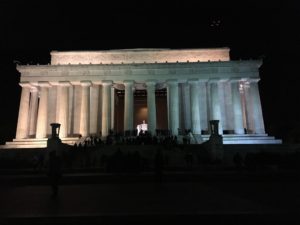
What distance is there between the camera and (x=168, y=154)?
107 feet

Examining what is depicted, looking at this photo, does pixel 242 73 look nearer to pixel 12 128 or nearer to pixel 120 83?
pixel 120 83

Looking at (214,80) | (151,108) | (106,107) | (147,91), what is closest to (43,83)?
(106,107)

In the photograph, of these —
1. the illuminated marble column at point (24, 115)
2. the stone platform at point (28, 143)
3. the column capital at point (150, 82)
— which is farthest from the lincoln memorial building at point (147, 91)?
the stone platform at point (28, 143)

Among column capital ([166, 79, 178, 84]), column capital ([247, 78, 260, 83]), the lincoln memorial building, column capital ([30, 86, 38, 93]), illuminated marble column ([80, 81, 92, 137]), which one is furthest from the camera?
column capital ([30, 86, 38, 93])

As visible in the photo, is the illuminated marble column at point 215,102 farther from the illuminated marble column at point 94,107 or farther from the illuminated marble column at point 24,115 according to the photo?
the illuminated marble column at point 24,115

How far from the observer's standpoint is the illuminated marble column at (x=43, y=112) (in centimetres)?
4875

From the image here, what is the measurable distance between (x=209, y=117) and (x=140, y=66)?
14602mm

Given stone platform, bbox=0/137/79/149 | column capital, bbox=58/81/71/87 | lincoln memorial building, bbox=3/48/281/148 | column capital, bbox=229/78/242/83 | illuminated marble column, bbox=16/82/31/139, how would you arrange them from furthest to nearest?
column capital, bbox=58/81/71/87 → column capital, bbox=229/78/242/83 → lincoln memorial building, bbox=3/48/281/148 → illuminated marble column, bbox=16/82/31/139 → stone platform, bbox=0/137/79/149

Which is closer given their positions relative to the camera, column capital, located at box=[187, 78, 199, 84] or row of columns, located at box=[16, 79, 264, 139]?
row of columns, located at box=[16, 79, 264, 139]

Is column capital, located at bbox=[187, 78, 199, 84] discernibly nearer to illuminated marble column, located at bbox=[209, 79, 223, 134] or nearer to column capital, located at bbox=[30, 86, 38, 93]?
illuminated marble column, located at bbox=[209, 79, 223, 134]

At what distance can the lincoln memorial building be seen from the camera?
48844mm

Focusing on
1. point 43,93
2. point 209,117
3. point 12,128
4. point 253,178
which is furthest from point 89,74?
point 253,178

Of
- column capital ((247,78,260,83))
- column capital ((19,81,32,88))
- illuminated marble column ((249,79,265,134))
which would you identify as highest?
column capital ((19,81,32,88))

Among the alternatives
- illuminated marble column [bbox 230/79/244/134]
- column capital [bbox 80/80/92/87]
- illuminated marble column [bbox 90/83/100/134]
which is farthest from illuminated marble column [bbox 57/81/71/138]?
illuminated marble column [bbox 230/79/244/134]
